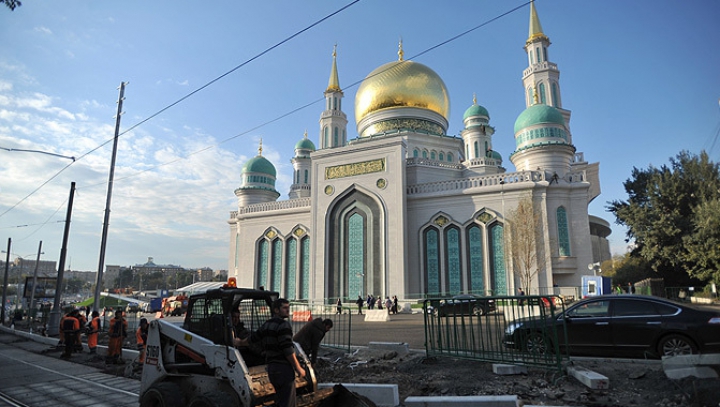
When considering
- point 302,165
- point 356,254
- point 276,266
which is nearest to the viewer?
point 356,254

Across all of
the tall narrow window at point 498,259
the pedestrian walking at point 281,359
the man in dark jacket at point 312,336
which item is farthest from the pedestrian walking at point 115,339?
the tall narrow window at point 498,259

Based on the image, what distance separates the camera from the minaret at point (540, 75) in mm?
27453

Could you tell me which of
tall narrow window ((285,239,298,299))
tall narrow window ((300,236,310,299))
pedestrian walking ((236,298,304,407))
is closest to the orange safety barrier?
pedestrian walking ((236,298,304,407))

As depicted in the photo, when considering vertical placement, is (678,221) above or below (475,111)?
below

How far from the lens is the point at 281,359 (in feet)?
12.4

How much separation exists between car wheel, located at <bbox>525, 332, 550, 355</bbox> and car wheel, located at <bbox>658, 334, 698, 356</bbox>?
1.72 m

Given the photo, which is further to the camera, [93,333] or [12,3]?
[93,333]

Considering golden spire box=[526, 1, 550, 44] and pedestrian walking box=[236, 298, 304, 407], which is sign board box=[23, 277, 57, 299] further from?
golden spire box=[526, 1, 550, 44]

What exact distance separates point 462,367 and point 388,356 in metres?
1.48

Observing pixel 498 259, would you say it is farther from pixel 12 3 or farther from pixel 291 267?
pixel 12 3

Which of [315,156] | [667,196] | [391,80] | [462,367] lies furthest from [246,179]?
[462,367]

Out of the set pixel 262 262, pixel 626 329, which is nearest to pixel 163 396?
pixel 626 329

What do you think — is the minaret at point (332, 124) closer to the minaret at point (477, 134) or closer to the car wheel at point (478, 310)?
the minaret at point (477, 134)

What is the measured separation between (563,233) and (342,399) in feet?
65.0
